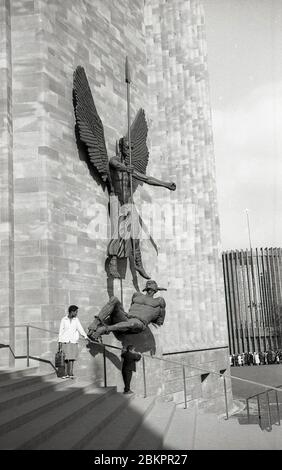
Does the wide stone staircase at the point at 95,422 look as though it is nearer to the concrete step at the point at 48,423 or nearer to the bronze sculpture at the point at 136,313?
the concrete step at the point at 48,423

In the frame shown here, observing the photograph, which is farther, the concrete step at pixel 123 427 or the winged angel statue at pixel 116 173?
the winged angel statue at pixel 116 173

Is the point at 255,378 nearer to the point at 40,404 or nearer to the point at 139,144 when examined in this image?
the point at 139,144

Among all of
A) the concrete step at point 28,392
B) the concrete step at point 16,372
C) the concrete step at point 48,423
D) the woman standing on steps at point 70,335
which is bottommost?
the concrete step at point 48,423

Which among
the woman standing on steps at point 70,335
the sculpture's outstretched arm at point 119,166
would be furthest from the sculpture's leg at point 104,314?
the sculpture's outstretched arm at point 119,166

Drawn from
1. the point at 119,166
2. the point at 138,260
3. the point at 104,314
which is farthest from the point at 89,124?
the point at 104,314

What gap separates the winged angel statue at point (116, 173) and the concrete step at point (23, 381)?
10.4ft

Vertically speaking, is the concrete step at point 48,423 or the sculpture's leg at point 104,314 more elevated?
the sculpture's leg at point 104,314

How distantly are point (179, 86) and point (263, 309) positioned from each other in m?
21.9

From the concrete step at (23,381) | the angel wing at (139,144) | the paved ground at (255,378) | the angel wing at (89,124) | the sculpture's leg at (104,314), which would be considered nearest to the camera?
the concrete step at (23,381)

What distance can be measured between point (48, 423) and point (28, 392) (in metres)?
1.22

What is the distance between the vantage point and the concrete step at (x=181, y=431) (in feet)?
19.7

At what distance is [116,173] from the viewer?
1163 centimetres
